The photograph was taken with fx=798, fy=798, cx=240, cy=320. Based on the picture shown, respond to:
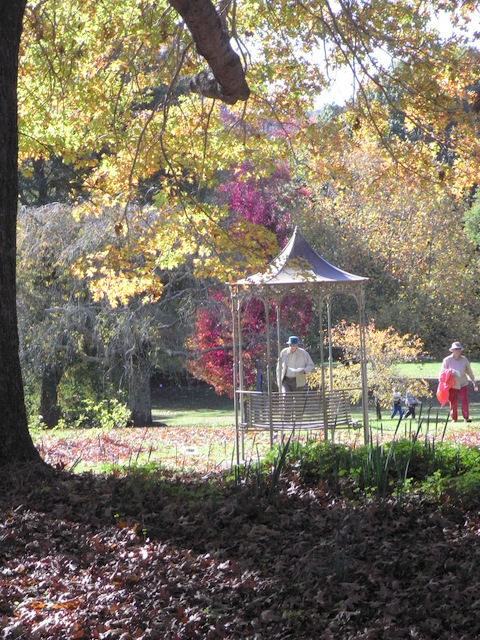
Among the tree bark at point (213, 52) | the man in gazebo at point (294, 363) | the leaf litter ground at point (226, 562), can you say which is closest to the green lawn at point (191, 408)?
the man in gazebo at point (294, 363)

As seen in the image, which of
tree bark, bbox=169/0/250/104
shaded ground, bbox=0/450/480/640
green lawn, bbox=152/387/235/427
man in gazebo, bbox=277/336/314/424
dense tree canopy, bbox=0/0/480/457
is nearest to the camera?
shaded ground, bbox=0/450/480/640

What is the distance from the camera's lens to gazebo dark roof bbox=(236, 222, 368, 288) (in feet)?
30.8

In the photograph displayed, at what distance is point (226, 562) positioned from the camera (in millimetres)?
4160

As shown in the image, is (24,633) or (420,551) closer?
(24,633)

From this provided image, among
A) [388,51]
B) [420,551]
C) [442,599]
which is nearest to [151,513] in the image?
[420,551]

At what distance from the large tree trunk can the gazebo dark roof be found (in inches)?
146

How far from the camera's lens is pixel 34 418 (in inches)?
573

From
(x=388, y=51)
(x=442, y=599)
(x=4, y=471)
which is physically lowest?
(x=442, y=599)

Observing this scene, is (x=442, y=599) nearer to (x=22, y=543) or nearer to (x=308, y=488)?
(x=308, y=488)

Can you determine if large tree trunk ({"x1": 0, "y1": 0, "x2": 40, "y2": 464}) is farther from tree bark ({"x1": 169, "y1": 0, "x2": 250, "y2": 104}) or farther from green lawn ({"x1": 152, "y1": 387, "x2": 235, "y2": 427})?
green lawn ({"x1": 152, "y1": 387, "x2": 235, "y2": 427})

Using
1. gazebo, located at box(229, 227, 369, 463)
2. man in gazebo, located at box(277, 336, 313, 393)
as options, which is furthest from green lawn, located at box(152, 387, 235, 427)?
gazebo, located at box(229, 227, 369, 463)

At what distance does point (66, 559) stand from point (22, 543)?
47 centimetres

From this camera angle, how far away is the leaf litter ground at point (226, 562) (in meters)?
3.46

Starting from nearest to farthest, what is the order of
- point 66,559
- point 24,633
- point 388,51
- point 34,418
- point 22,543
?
point 24,633, point 66,559, point 22,543, point 388,51, point 34,418
